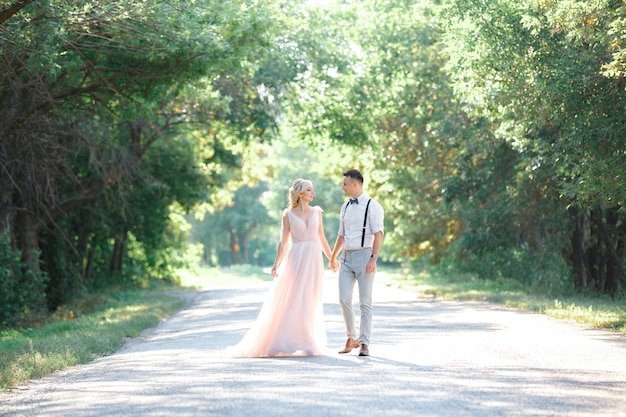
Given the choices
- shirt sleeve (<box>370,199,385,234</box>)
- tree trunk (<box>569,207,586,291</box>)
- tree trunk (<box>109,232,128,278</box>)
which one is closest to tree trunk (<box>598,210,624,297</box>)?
tree trunk (<box>569,207,586,291</box>)

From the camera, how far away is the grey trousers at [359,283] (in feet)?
44.4

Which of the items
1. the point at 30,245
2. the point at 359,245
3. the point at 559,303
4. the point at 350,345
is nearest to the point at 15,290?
the point at 30,245

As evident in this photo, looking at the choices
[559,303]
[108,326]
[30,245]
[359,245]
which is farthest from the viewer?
[30,245]

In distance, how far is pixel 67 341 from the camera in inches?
688

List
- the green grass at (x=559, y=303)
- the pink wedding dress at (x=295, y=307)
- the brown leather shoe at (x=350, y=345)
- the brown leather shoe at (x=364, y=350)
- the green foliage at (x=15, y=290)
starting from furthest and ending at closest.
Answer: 1. the green foliage at (x=15, y=290)
2. the green grass at (x=559, y=303)
3. the pink wedding dress at (x=295, y=307)
4. the brown leather shoe at (x=350, y=345)
5. the brown leather shoe at (x=364, y=350)

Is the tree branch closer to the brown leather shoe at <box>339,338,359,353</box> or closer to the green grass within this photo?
the brown leather shoe at <box>339,338,359,353</box>

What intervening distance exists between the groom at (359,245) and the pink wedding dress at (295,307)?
50 centimetres

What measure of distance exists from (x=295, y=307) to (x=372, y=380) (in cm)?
361

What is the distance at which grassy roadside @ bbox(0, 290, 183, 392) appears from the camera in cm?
1341

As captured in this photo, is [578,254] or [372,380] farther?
[578,254]

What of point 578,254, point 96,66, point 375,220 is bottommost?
point 375,220

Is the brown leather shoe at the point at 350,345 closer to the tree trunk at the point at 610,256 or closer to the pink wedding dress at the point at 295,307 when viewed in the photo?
the pink wedding dress at the point at 295,307

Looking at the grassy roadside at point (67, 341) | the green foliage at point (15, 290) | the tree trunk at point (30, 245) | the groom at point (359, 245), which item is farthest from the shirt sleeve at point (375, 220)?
the tree trunk at point (30, 245)

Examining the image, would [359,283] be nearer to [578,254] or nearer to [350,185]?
[350,185]
